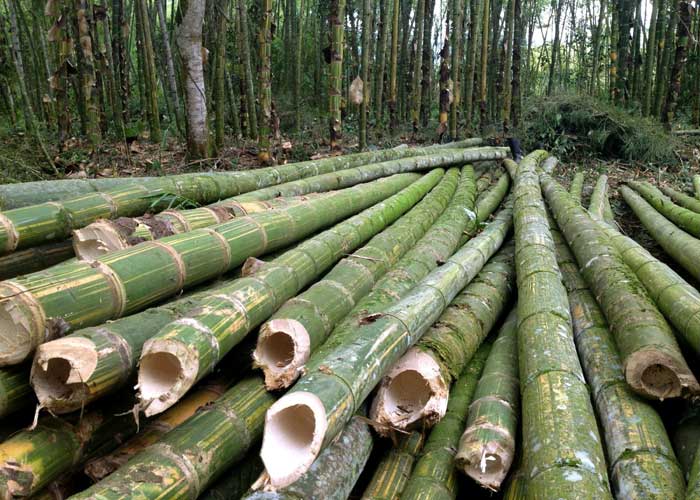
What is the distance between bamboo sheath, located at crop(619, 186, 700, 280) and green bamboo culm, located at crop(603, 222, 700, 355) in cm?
35

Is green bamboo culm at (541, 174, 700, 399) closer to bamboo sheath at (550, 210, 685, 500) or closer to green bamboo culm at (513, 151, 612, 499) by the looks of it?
bamboo sheath at (550, 210, 685, 500)

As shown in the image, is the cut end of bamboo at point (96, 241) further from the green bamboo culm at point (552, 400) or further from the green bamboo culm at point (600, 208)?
the green bamboo culm at point (600, 208)

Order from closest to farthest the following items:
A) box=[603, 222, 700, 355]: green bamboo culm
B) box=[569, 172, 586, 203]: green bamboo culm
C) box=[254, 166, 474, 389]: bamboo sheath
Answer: box=[254, 166, 474, 389]: bamboo sheath, box=[603, 222, 700, 355]: green bamboo culm, box=[569, 172, 586, 203]: green bamboo culm

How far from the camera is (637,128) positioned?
6879 millimetres

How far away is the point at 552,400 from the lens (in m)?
1.67

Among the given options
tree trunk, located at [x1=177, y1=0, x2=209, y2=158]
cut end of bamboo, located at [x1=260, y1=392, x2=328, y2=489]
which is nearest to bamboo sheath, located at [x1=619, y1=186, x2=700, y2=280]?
cut end of bamboo, located at [x1=260, y1=392, x2=328, y2=489]

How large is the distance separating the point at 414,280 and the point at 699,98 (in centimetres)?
980

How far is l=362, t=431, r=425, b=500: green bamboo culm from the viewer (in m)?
1.63

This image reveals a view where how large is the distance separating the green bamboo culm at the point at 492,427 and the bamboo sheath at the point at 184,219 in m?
1.65

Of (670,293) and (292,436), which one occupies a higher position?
(670,293)

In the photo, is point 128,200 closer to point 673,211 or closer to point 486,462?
point 486,462

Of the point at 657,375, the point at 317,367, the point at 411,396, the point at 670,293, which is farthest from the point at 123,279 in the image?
the point at 670,293

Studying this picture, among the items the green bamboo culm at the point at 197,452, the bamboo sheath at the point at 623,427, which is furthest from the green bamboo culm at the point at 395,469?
the bamboo sheath at the point at 623,427

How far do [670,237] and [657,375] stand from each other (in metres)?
2.15
